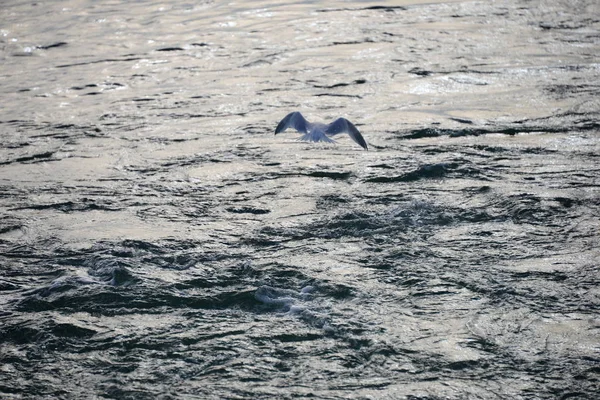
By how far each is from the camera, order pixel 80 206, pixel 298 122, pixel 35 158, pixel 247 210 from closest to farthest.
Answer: pixel 247 210
pixel 80 206
pixel 298 122
pixel 35 158

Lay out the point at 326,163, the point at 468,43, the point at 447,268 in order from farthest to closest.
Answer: the point at 468,43 → the point at 326,163 → the point at 447,268

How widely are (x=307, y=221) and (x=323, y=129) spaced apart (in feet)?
3.95

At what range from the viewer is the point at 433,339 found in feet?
13.3

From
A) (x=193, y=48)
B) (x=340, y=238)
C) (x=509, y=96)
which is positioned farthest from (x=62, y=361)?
(x=193, y=48)

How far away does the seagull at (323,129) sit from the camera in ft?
20.7

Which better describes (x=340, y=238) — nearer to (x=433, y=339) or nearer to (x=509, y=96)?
(x=433, y=339)

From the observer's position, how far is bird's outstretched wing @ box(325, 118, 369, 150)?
632 cm

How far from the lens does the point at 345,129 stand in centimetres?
632

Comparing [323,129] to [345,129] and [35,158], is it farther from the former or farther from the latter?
[35,158]

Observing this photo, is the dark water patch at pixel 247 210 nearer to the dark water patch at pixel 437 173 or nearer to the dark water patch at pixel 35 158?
the dark water patch at pixel 437 173

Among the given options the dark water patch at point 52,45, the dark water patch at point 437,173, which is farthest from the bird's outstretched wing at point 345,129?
the dark water patch at point 52,45

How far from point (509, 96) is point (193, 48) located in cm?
430

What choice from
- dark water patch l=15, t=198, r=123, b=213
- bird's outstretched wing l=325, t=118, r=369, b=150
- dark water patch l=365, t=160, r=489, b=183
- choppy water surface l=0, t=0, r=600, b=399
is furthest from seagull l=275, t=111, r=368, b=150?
dark water patch l=15, t=198, r=123, b=213

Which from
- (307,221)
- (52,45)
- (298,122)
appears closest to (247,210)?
(307,221)
